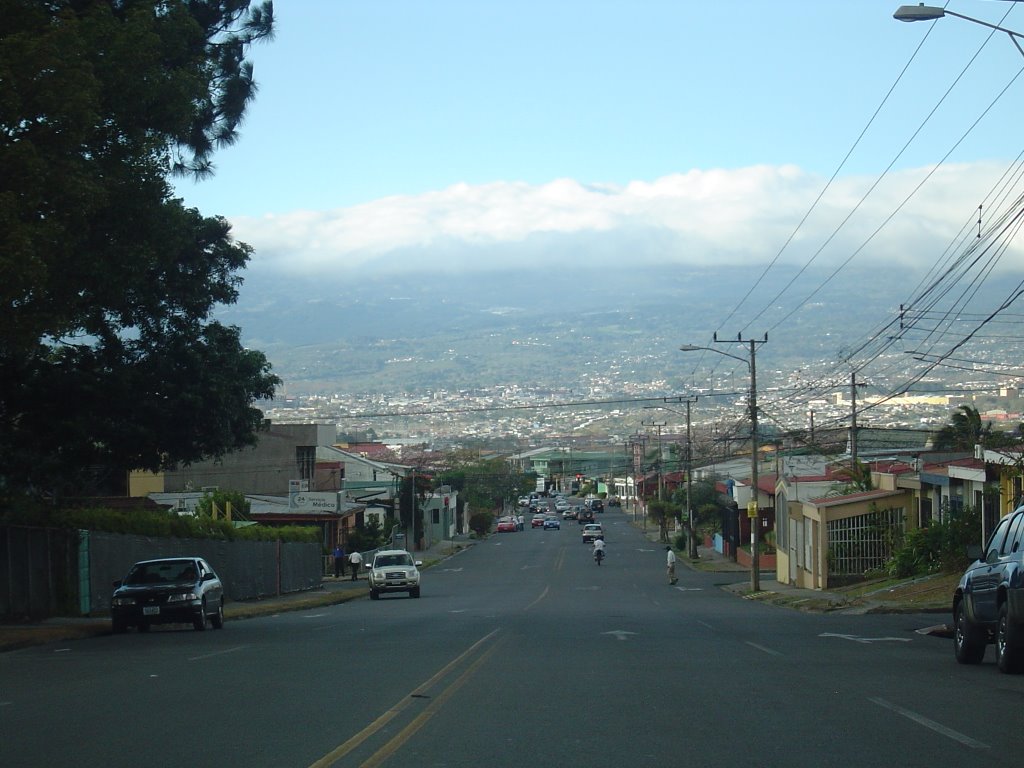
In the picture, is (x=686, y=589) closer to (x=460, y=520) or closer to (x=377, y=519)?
(x=377, y=519)

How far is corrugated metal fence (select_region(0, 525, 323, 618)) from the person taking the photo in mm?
26781

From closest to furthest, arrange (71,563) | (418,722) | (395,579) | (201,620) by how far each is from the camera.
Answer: (418,722)
(201,620)
(71,563)
(395,579)

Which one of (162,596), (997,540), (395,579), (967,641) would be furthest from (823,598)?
(997,540)

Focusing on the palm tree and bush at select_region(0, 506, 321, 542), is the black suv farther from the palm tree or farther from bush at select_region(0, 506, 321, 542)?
the palm tree

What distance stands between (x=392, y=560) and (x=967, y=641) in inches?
1237

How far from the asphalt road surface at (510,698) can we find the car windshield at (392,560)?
19.9 m

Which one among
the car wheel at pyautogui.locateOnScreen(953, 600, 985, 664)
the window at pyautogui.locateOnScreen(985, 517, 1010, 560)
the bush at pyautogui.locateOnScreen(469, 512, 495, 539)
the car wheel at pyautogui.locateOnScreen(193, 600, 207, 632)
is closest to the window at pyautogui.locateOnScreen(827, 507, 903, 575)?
the car wheel at pyautogui.locateOnScreen(193, 600, 207, 632)

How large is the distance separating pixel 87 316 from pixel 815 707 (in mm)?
15595

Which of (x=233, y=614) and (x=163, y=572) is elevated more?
(x=163, y=572)

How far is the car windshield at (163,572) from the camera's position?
25141 millimetres

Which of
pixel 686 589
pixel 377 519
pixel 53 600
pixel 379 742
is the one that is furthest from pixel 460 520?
pixel 379 742

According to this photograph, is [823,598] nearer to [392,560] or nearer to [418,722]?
[392,560]

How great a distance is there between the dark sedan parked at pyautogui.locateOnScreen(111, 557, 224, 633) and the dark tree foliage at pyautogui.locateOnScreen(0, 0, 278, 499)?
2267 mm

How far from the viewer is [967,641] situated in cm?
1587
